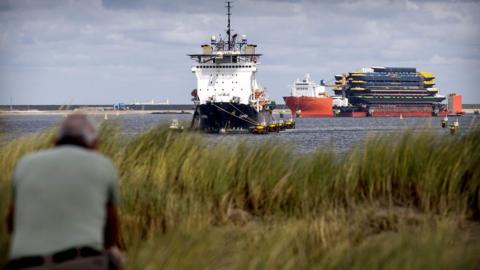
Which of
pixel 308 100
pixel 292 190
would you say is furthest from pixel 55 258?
pixel 308 100

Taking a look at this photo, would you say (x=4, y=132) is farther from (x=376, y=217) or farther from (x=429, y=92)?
(x=429, y=92)

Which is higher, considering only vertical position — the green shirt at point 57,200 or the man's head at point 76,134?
the man's head at point 76,134

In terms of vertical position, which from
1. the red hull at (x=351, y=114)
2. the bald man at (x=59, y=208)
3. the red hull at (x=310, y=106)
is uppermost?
the bald man at (x=59, y=208)

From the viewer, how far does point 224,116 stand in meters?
68.6

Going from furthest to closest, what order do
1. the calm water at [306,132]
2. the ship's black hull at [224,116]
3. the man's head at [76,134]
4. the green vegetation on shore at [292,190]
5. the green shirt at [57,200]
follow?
the ship's black hull at [224,116] → the calm water at [306,132] → the green vegetation on shore at [292,190] → the man's head at [76,134] → the green shirt at [57,200]

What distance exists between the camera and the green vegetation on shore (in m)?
8.28

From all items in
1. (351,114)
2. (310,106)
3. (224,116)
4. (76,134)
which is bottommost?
(351,114)

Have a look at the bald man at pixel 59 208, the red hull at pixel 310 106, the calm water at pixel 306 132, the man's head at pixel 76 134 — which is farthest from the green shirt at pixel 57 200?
the red hull at pixel 310 106

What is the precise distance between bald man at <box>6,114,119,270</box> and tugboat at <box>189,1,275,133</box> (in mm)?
62621

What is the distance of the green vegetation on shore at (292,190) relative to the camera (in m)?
8.28

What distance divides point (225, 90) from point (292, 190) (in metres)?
59.9

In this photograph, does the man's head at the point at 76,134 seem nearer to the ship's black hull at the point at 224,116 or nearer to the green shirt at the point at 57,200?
the green shirt at the point at 57,200

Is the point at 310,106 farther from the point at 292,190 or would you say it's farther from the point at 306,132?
the point at 292,190

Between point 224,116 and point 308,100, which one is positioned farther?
point 308,100
